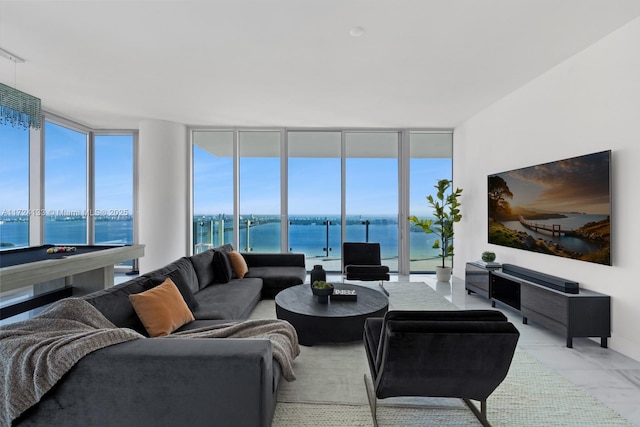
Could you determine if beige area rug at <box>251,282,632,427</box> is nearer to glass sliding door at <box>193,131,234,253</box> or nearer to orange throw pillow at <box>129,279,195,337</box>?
orange throw pillow at <box>129,279,195,337</box>

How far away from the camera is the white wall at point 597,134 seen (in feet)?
8.44

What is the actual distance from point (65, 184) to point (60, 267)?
352 cm

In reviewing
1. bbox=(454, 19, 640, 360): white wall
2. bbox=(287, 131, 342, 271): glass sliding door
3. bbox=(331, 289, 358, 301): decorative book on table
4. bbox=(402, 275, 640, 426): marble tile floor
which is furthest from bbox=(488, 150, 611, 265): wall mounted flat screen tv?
bbox=(287, 131, 342, 271): glass sliding door

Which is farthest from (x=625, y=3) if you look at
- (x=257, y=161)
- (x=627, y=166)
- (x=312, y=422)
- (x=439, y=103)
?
(x=257, y=161)

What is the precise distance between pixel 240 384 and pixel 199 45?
3.02 meters

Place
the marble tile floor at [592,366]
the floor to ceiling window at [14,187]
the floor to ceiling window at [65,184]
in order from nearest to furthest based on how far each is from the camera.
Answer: the marble tile floor at [592,366], the floor to ceiling window at [14,187], the floor to ceiling window at [65,184]

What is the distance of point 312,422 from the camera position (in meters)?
1.79

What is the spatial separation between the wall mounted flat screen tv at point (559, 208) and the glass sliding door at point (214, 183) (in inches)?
184

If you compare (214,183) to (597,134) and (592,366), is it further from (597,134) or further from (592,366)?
(592,366)

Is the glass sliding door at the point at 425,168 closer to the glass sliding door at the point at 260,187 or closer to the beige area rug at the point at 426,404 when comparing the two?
the glass sliding door at the point at 260,187

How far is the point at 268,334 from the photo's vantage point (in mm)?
2127

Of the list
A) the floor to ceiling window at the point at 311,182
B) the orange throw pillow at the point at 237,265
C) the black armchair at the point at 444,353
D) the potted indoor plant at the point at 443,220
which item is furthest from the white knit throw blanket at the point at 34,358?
the potted indoor plant at the point at 443,220

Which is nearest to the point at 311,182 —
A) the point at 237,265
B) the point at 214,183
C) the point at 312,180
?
the point at 312,180

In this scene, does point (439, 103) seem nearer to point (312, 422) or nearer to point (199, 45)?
point (199, 45)
